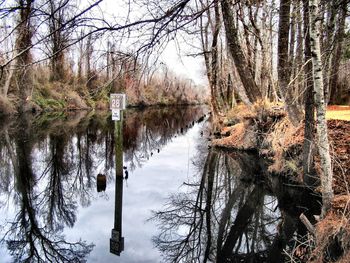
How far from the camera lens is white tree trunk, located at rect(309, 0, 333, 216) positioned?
4.37 meters

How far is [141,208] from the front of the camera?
25.5 feet

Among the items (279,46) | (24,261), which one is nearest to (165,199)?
(24,261)

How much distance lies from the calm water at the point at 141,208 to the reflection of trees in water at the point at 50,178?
25mm

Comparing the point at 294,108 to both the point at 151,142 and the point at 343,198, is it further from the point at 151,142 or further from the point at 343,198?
the point at 151,142

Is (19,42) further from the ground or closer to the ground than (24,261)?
further from the ground

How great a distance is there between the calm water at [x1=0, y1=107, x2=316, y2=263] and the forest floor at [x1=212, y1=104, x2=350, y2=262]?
67 centimetres

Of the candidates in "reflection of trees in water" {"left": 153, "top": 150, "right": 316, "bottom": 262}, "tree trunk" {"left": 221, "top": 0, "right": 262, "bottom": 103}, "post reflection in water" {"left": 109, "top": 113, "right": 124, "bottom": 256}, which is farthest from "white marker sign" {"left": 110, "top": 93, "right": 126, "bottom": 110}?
"tree trunk" {"left": 221, "top": 0, "right": 262, "bottom": 103}

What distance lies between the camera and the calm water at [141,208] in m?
5.66

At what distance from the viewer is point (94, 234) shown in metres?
6.24

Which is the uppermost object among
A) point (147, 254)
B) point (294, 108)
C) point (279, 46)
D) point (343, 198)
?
point (279, 46)

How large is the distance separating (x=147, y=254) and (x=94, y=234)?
1.22 meters

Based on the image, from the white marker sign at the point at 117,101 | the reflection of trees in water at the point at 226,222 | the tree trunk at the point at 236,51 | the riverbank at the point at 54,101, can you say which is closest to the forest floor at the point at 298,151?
the reflection of trees in water at the point at 226,222

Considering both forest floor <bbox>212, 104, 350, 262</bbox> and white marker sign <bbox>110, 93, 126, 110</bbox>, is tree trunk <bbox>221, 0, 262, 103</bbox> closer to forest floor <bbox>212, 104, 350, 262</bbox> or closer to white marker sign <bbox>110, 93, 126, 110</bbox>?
forest floor <bbox>212, 104, 350, 262</bbox>

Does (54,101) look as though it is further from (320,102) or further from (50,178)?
(320,102)
